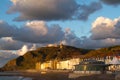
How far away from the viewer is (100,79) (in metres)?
66.8

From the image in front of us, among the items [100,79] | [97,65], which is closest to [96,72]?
[97,65]

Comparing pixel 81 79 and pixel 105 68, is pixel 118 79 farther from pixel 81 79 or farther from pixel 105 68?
pixel 105 68

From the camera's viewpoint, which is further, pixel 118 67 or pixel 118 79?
pixel 118 67

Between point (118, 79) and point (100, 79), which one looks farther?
point (100, 79)

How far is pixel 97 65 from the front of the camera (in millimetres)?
89500

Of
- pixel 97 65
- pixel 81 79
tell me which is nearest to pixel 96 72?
pixel 97 65

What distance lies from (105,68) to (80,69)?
7.15 m

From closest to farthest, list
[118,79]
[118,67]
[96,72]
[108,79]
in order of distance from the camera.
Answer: [118,79] < [108,79] < [96,72] < [118,67]

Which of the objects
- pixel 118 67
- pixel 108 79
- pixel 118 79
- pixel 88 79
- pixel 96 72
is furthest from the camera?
pixel 118 67

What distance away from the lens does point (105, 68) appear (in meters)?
92.7

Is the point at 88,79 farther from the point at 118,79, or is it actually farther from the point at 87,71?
the point at 87,71

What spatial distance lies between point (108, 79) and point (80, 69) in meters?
27.5

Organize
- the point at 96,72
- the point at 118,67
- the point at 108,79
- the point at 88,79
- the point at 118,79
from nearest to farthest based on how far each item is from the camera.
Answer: the point at 118,79, the point at 108,79, the point at 88,79, the point at 96,72, the point at 118,67

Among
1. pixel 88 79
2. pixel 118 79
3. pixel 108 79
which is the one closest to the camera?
pixel 118 79
